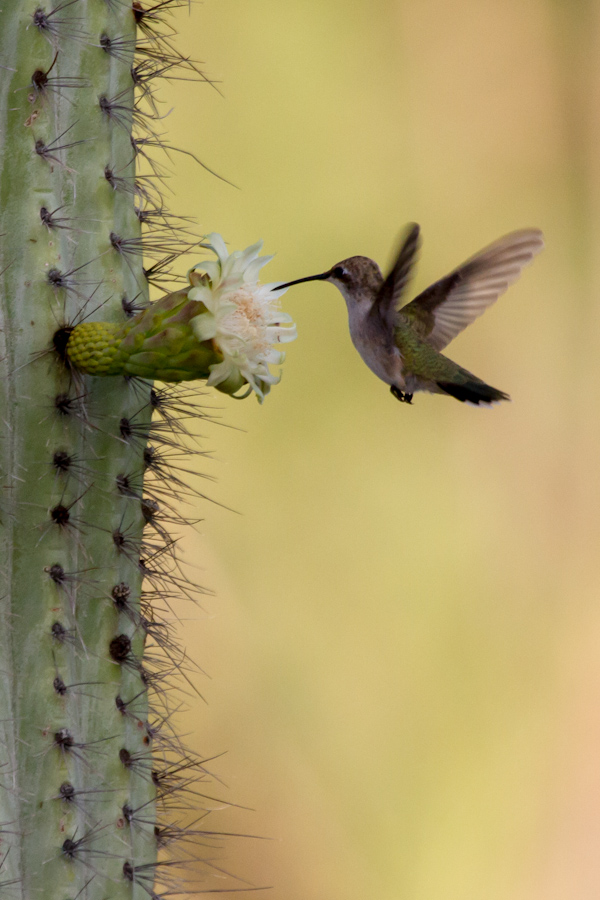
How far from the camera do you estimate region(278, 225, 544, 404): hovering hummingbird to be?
1205mm

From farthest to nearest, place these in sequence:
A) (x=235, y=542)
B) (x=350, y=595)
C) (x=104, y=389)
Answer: (x=350, y=595)
(x=235, y=542)
(x=104, y=389)

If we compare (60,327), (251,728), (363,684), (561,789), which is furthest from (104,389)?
(561,789)

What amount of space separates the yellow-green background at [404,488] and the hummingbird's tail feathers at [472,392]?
1.07 m

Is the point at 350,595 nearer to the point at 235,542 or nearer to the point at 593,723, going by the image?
the point at 235,542

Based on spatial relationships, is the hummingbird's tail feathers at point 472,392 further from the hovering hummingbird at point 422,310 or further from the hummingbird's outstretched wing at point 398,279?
the hummingbird's outstretched wing at point 398,279

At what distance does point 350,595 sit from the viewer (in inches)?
99.4

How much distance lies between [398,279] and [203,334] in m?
Result: 0.41

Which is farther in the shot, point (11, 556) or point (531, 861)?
point (531, 861)

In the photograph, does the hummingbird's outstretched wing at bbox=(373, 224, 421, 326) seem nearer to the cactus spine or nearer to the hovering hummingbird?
the hovering hummingbird

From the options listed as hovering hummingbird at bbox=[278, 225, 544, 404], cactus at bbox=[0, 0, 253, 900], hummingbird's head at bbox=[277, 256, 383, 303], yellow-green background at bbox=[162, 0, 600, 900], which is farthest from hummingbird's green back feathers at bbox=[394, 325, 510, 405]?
yellow-green background at bbox=[162, 0, 600, 900]

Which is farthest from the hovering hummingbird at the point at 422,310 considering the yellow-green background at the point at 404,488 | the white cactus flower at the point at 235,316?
the yellow-green background at the point at 404,488

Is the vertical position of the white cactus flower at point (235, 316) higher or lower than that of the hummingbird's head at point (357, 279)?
lower

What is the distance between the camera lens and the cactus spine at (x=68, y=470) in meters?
0.85

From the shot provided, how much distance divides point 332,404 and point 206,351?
165 cm
